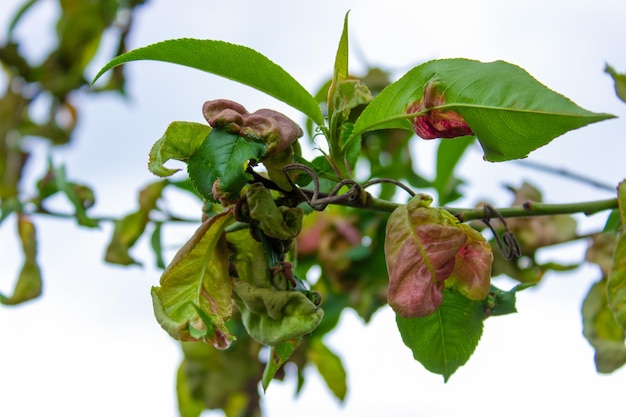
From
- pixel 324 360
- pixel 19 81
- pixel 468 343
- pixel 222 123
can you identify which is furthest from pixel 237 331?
pixel 19 81

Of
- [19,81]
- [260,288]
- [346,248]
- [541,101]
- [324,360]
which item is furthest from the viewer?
[19,81]

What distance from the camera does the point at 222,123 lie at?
0.82 m

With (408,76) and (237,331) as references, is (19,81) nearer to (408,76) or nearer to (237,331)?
(237,331)

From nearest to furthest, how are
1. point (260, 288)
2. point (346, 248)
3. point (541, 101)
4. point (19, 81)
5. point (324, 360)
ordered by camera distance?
point (541, 101) → point (260, 288) → point (346, 248) → point (324, 360) → point (19, 81)

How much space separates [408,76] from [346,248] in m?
0.96

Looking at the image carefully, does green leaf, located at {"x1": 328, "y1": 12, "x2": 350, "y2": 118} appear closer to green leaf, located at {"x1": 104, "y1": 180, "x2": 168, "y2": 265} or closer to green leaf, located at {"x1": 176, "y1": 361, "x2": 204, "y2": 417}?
green leaf, located at {"x1": 104, "y1": 180, "x2": 168, "y2": 265}

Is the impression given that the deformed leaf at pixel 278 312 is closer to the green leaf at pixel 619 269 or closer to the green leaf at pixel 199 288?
the green leaf at pixel 199 288

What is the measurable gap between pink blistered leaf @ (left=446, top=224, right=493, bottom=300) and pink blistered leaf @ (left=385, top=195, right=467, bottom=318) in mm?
27

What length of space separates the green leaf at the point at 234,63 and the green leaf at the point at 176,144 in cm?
8

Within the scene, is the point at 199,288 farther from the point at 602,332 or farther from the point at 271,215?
the point at 602,332

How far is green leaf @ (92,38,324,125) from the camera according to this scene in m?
0.86

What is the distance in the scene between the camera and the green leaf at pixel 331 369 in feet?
6.50

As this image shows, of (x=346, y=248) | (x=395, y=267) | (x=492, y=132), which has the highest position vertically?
(x=492, y=132)

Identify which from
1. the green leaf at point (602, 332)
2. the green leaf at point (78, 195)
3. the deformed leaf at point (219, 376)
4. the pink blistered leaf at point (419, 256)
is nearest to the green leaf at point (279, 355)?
the pink blistered leaf at point (419, 256)
